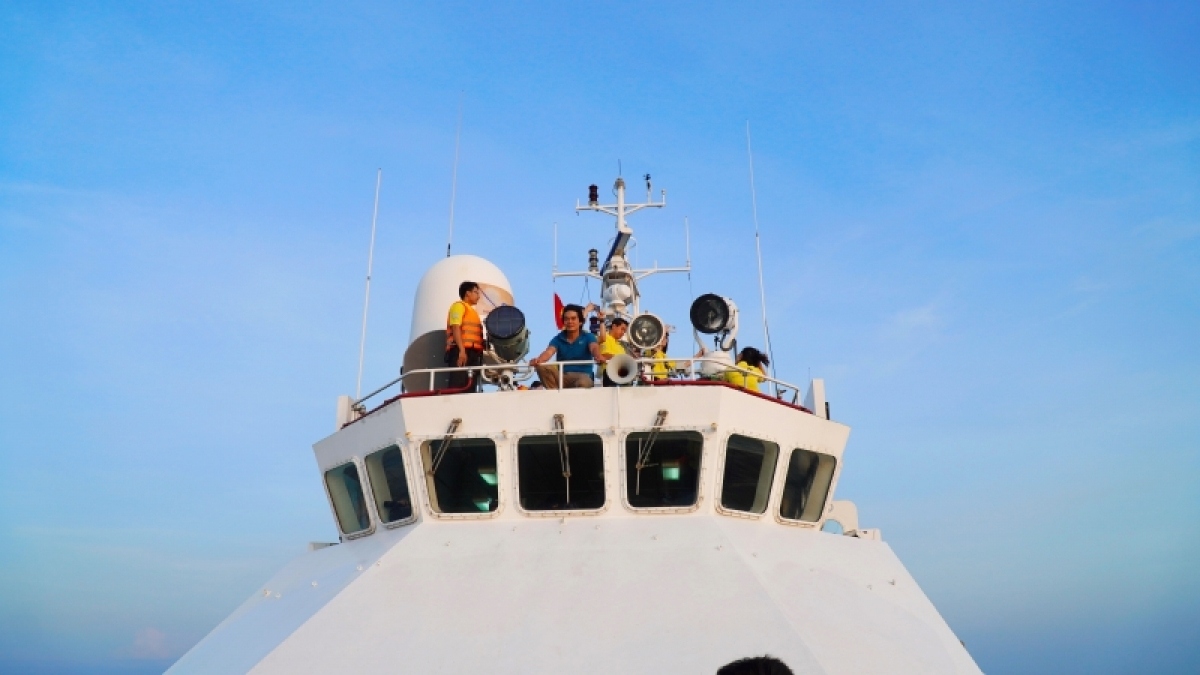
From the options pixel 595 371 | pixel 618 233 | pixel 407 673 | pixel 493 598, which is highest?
pixel 618 233

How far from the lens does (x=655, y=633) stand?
844 centimetres

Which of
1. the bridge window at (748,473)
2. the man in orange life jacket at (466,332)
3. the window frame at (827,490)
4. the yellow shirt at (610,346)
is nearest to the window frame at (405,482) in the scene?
the man in orange life jacket at (466,332)

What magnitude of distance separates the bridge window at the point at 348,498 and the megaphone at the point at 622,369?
3.97 m

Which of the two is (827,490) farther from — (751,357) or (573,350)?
(573,350)

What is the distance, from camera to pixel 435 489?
439 inches

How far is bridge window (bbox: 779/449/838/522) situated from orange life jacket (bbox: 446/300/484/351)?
15.6 feet

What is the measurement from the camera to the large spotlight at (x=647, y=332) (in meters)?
15.5

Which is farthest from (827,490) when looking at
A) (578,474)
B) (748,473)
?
(578,474)

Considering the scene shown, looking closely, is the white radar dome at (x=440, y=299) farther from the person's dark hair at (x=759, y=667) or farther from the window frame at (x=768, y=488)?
the person's dark hair at (x=759, y=667)

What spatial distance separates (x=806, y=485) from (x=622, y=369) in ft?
11.0

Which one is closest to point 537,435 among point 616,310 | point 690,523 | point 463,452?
point 463,452

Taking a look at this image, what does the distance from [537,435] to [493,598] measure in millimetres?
2339

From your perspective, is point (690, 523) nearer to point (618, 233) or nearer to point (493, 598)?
point (493, 598)

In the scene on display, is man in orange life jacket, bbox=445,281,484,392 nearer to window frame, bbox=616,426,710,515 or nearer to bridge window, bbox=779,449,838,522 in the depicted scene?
window frame, bbox=616,426,710,515
